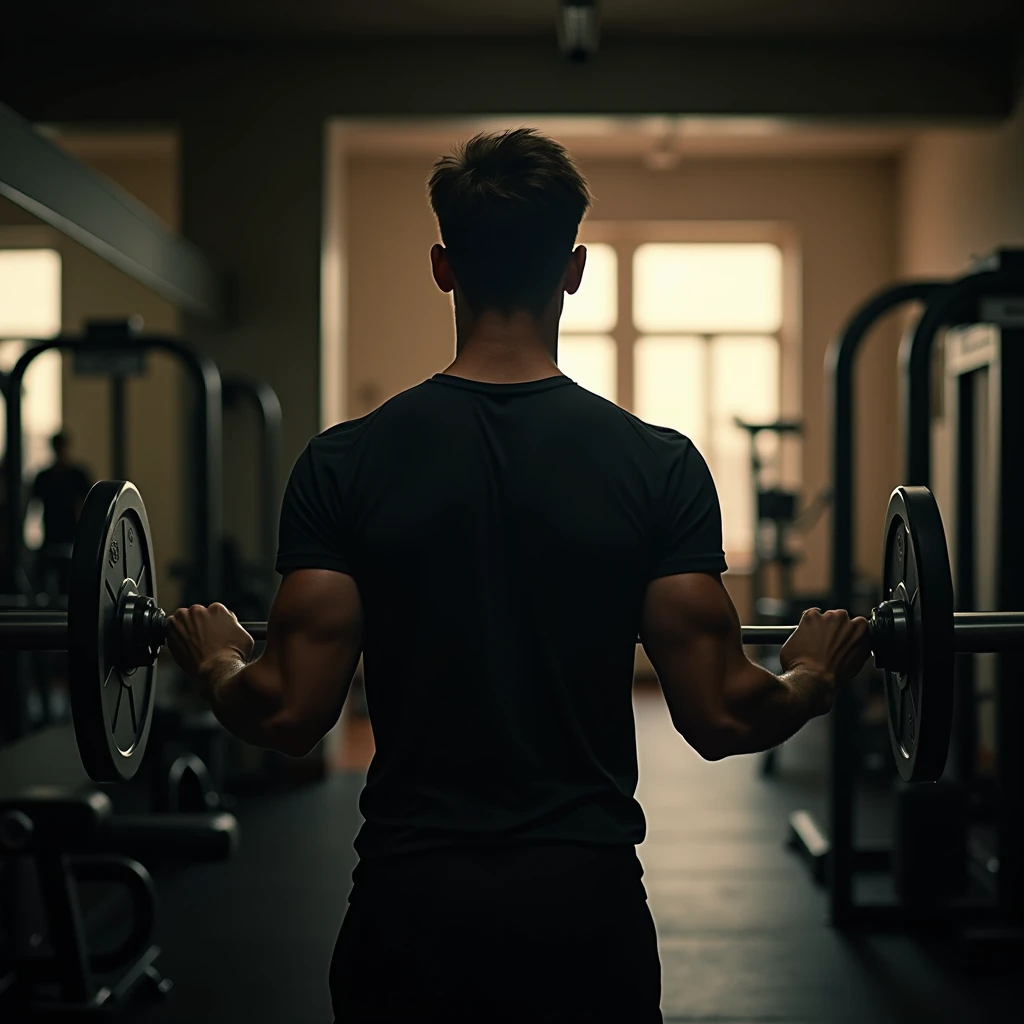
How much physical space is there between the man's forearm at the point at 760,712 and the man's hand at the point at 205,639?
455 millimetres

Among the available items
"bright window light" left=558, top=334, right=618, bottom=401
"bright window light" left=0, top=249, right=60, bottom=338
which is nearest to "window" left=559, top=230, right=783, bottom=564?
"bright window light" left=558, top=334, right=618, bottom=401

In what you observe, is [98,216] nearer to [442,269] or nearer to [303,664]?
[442,269]

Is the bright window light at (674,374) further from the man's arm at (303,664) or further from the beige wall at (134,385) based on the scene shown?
the man's arm at (303,664)

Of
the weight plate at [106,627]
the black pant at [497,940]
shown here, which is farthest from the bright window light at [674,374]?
the black pant at [497,940]

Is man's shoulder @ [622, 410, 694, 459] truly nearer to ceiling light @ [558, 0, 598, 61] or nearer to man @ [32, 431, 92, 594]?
ceiling light @ [558, 0, 598, 61]

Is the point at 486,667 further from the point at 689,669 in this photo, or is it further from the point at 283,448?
the point at 283,448

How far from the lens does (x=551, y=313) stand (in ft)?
3.50

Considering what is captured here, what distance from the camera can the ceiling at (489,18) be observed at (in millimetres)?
4324

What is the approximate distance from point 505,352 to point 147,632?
0.54 meters

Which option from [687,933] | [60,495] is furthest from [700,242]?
[687,933]

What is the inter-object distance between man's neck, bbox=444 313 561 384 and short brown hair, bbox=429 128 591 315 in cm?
1

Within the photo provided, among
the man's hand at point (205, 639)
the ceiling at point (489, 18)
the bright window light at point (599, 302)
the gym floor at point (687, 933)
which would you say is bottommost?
the gym floor at point (687, 933)

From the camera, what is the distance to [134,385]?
7480 millimetres

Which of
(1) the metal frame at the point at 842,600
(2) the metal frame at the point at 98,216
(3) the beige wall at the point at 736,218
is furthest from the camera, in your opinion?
(3) the beige wall at the point at 736,218
